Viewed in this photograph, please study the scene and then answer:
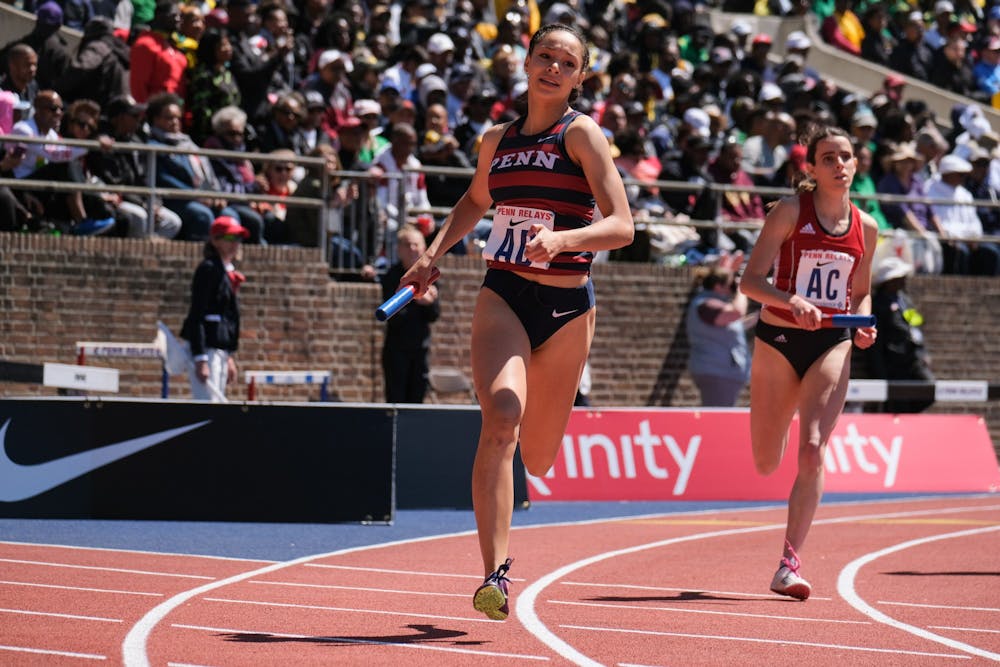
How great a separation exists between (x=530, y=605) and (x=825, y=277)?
Result: 254 centimetres

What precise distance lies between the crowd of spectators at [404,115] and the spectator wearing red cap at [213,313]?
5.36 feet

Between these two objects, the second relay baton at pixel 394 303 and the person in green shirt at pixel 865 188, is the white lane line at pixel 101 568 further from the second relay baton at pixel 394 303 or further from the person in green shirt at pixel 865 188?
the person in green shirt at pixel 865 188

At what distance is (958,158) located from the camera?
2166 centimetres

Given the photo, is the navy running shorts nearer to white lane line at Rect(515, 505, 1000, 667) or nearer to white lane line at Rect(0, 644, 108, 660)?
white lane line at Rect(515, 505, 1000, 667)

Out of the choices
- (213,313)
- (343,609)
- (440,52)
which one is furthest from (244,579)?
(440,52)

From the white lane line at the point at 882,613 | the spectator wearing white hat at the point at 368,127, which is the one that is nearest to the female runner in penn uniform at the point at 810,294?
the white lane line at the point at 882,613

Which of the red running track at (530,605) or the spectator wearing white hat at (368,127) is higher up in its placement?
the spectator wearing white hat at (368,127)

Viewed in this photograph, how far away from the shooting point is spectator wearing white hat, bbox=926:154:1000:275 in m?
21.2

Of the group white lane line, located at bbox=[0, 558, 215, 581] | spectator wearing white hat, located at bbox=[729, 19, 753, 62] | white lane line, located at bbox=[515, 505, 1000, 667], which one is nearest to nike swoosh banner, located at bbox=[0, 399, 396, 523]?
white lane line, located at bbox=[515, 505, 1000, 667]

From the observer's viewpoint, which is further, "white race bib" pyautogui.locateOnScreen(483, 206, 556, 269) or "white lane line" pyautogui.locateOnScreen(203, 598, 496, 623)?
"white lane line" pyautogui.locateOnScreen(203, 598, 496, 623)

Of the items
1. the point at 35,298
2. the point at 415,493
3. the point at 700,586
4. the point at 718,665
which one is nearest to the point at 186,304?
the point at 35,298

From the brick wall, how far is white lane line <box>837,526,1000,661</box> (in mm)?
6736

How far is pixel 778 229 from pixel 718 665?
3464 mm

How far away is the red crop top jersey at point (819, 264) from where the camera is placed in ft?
30.2
